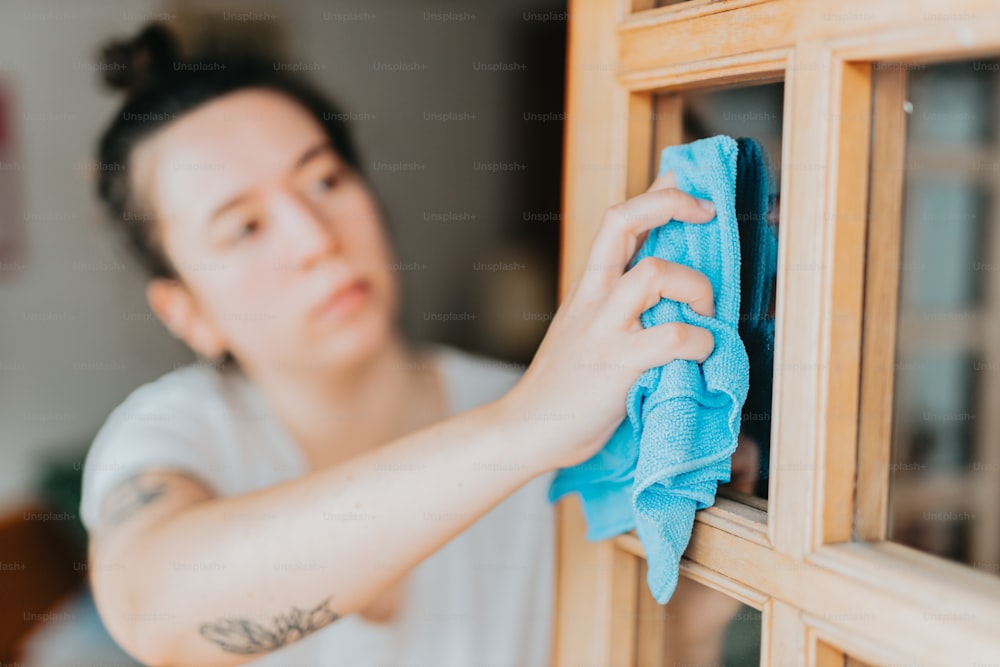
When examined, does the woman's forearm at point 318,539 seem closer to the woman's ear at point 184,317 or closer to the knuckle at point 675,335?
the knuckle at point 675,335

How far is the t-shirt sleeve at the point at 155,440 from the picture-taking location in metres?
1.02

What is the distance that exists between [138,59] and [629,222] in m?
0.86

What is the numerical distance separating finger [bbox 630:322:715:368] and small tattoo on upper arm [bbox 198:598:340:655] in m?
0.40

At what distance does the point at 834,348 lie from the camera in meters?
0.51

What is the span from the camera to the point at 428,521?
0.67 m

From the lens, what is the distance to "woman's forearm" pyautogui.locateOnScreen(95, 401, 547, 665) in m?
0.66

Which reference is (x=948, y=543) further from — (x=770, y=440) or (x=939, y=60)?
(x=939, y=60)

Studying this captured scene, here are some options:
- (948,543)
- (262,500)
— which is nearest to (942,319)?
(948,543)

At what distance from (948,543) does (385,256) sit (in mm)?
893

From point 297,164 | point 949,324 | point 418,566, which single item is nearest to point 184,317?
point 297,164

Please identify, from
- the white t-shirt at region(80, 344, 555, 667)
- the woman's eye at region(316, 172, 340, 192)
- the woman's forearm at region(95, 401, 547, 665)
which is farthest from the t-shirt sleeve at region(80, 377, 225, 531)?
the woman's eye at region(316, 172, 340, 192)

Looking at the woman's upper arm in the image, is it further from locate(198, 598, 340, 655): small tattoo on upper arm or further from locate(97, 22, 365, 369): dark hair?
locate(97, 22, 365, 369): dark hair

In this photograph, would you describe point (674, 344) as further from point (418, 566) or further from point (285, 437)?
point (285, 437)

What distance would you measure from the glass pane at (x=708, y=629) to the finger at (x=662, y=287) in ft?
0.78
